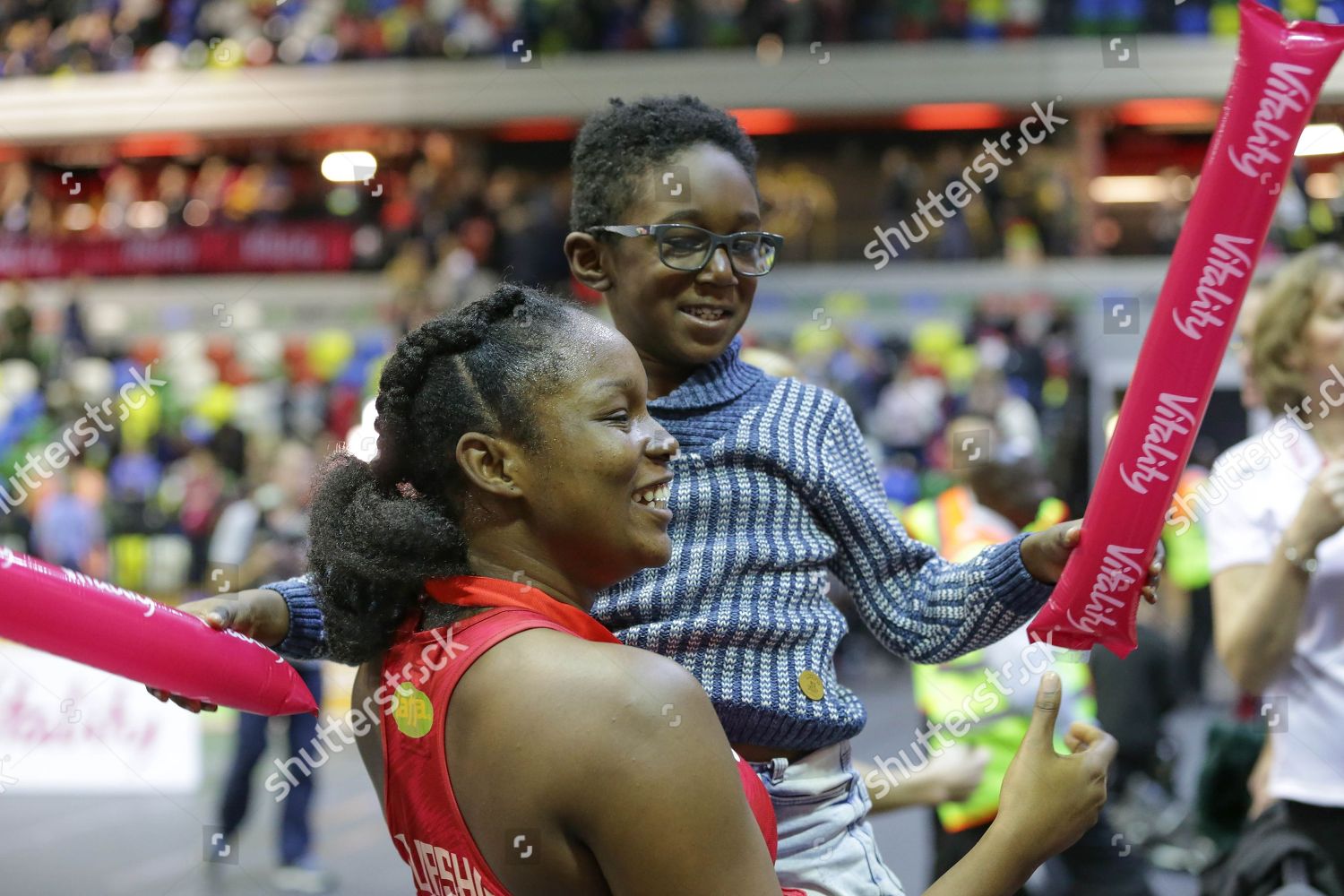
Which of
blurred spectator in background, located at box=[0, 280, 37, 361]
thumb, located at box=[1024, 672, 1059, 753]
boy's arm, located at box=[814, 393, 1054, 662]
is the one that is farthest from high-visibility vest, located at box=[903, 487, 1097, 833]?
blurred spectator in background, located at box=[0, 280, 37, 361]

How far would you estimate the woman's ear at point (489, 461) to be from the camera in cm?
144

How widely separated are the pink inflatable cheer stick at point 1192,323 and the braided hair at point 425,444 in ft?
2.16

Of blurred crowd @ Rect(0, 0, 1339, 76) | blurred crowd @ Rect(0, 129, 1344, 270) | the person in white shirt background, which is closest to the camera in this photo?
the person in white shirt background

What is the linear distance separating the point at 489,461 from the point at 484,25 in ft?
51.5

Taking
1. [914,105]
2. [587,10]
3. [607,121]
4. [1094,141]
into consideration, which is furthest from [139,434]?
[607,121]

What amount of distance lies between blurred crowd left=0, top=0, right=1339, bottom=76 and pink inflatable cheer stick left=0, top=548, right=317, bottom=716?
14.7m

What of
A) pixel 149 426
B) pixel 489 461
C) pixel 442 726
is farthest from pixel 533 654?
pixel 149 426

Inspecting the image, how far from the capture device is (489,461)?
1.44 m

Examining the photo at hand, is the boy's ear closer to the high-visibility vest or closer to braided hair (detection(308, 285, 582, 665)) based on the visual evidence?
braided hair (detection(308, 285, 582, 665))

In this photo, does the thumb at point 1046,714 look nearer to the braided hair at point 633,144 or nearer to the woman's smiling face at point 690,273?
the woman's smiling face at point 690,273

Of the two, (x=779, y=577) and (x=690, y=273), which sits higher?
(x=690, y=273)

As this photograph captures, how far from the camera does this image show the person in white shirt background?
2.42 meters

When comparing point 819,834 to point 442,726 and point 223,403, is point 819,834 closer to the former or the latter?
point 442,726

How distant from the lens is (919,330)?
1407 cm
